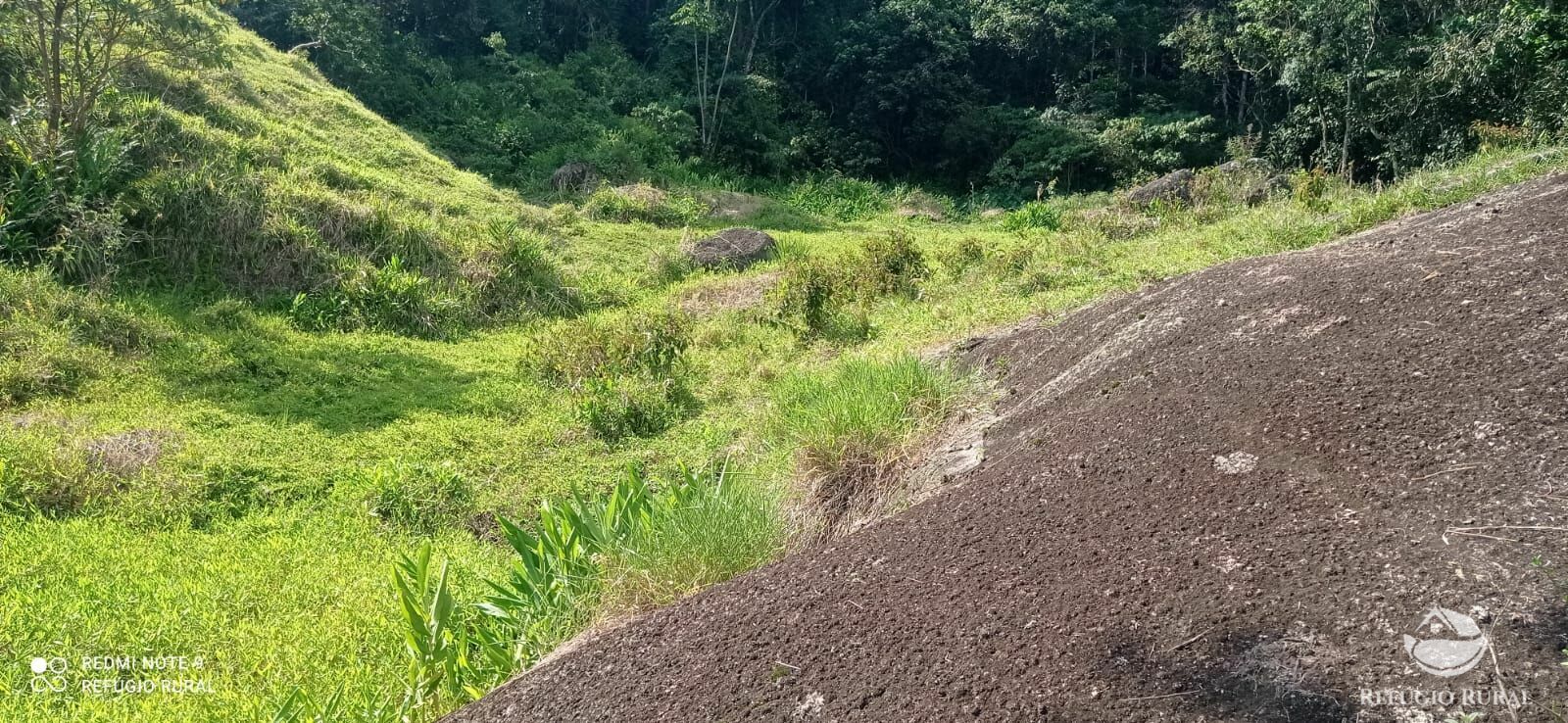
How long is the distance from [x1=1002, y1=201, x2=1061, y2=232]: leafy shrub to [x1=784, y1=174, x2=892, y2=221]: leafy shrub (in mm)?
3583

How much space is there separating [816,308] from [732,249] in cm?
432

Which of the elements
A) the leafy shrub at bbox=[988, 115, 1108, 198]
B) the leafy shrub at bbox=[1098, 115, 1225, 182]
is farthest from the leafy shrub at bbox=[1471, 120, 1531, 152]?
the leafy shrub at bbox=[988, 115, 1108, 198]

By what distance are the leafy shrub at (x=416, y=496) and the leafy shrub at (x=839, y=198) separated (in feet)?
45.3

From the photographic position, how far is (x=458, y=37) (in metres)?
25.2

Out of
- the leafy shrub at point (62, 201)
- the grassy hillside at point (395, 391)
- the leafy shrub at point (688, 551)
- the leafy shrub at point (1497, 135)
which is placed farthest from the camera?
the leafy shrub at point (1497, 135)

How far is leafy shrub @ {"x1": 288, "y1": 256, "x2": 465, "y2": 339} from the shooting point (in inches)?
349

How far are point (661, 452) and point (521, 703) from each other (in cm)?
351

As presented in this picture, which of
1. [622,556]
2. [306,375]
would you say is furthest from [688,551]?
[306,375]

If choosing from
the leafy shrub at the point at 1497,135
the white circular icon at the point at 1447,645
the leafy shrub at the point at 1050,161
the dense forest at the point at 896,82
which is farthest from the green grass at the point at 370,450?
the leafy shrub at the point at 1050,161

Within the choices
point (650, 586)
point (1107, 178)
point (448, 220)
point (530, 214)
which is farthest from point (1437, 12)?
point (650, 586)

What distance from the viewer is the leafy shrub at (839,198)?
19.6 metres

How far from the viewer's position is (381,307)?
9.16 m

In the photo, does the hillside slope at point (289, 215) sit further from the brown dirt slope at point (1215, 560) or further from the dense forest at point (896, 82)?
the brown dirt slope at point (1215, 560)

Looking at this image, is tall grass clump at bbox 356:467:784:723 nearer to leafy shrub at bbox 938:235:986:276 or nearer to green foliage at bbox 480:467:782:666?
green foliage at bbox 480:467:782:666
